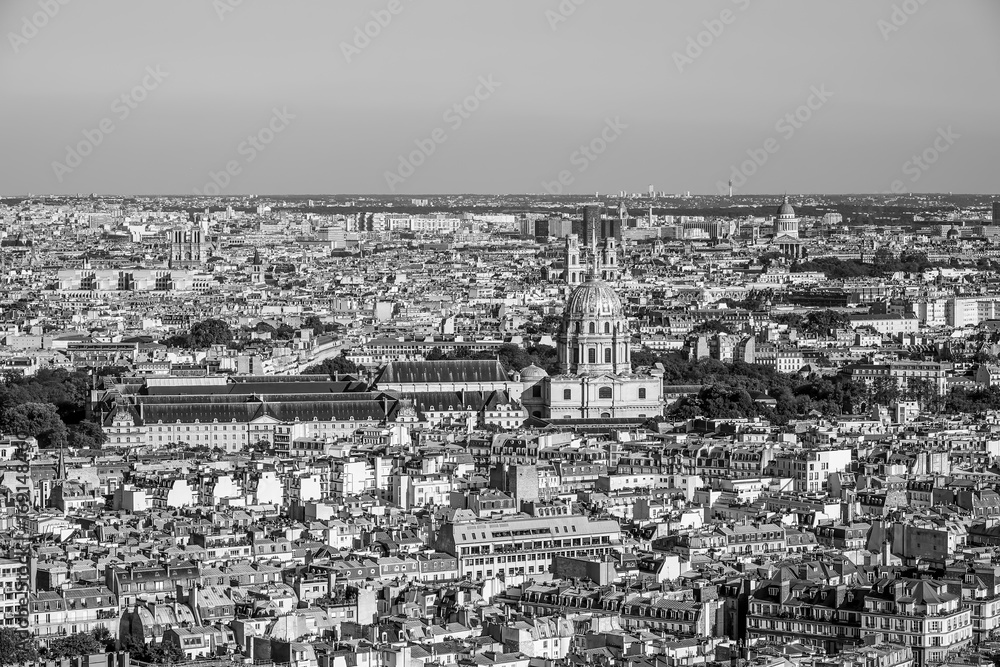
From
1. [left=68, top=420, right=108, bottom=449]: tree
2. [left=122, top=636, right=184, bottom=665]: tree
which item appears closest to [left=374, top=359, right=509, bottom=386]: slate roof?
[left=68, top=420, right=108, bottom=449]: tree

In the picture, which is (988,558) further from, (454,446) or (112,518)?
(454,446)

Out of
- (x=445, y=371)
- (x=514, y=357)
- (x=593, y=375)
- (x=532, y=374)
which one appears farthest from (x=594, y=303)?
(x=514, y=357)

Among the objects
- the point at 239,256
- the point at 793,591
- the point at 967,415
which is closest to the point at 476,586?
the point at 793,591

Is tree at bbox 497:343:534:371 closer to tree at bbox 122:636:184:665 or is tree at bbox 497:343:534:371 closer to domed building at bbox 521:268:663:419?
domed building at bbox 521:268:663:419

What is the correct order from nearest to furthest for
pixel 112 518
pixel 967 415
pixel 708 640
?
pixel 708 640 < pixel 112 518 < pixel 967 415

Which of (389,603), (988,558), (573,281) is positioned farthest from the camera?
(573,281)
